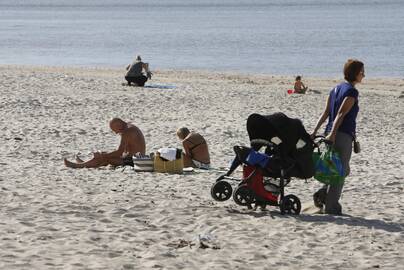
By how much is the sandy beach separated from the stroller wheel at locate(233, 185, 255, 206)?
0.40 feet

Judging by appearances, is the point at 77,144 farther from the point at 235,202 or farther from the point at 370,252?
the point at 370,252

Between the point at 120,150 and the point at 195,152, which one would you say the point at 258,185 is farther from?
the point at 120,150

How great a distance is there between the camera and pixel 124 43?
55906 mm

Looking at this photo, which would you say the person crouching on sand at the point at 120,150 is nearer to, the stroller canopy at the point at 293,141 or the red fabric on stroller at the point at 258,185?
the red fabric on stroller at the point at 258,185

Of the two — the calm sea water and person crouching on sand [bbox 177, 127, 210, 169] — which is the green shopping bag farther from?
the calm sea water

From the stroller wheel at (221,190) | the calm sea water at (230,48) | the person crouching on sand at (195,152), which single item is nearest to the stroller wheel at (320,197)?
the stroller wheel at (221,190)

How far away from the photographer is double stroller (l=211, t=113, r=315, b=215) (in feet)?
26.0

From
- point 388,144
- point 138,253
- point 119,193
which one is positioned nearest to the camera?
point 138,253

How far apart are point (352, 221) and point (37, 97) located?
12.1 metres

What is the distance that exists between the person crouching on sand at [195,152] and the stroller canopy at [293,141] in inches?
128

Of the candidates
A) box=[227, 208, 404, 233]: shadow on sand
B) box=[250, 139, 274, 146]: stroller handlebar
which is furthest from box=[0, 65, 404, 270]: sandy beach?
box=[250, 139, 274, 146]: stroller handlebar

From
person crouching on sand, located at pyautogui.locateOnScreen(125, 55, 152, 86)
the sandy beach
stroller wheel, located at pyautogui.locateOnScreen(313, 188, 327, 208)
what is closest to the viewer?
the sandy beach

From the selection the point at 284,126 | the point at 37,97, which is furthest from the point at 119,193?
the point at 37,97

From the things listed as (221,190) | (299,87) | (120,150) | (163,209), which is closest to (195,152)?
(120,150)
